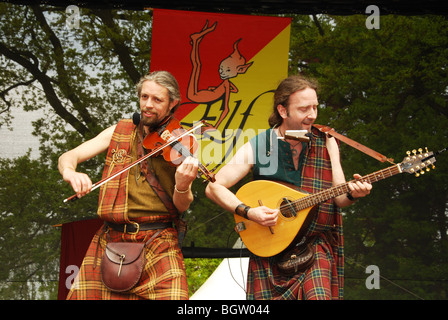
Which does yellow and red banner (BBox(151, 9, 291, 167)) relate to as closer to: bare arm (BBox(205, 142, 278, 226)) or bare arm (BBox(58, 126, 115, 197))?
bare arm (BBox(205, 142, 278, 226))

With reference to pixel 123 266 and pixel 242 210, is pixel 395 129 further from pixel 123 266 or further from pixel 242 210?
pixel 123 266

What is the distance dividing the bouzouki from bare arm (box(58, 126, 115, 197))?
1026 millimetres

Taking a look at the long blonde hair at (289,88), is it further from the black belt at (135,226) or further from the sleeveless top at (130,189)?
the black belt at (135,226)

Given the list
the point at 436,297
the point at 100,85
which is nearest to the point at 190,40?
the point at 100,85

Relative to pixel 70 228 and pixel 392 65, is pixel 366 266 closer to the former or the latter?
pixel 392 65

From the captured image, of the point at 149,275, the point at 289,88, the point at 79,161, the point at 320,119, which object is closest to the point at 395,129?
the point at 320,119

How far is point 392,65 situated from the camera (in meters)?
5.85

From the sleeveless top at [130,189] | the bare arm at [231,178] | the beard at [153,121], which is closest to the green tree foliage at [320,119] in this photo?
the bare arm at [231,178]

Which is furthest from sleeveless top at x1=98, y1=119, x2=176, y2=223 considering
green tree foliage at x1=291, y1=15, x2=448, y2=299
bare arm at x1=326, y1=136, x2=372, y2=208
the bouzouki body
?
green tree foliage at x1=291, y1=15, x2=448, y2=299

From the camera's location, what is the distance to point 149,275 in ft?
10.5

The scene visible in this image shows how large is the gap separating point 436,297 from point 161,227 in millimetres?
3955

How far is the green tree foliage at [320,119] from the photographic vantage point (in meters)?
5.70

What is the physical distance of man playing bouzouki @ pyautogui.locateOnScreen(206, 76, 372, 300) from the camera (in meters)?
3.27

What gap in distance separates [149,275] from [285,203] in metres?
1.02
